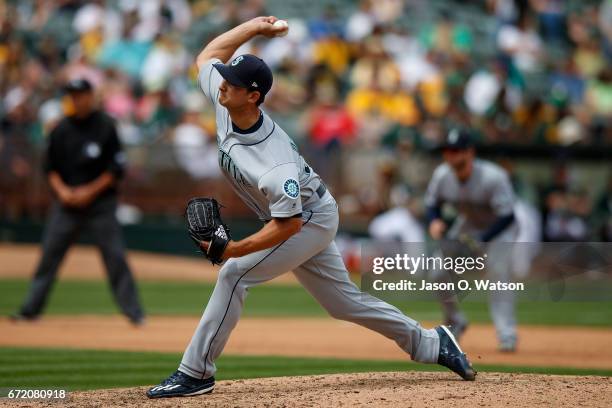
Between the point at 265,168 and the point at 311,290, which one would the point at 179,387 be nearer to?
the point at 311,290

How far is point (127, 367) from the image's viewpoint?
8.45 m

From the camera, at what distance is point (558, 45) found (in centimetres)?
2258

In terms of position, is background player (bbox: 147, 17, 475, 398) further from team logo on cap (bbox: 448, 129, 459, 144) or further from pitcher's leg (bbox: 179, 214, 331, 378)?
team logo on cap (bbox: 448, 129, 459, 144)

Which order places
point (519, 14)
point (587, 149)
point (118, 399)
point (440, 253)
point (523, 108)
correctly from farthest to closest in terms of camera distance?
point (519, 14), point (523, 108), point (587, 149), point (440, 253), point (118, 399)

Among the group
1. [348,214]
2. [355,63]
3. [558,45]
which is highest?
[558,45]

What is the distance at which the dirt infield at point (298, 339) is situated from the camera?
956 centimetres

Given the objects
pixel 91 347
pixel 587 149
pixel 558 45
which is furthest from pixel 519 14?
pixel 91 347

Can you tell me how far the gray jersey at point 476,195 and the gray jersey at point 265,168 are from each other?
382 cm

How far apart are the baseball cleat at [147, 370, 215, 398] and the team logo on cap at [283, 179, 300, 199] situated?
1.27 m

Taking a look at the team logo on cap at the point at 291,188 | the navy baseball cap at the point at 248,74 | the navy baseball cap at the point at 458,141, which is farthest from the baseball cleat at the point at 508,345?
the navy baseball cap at the point at 248,74

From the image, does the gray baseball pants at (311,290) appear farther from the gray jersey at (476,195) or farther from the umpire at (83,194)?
the umpire at (83,194)

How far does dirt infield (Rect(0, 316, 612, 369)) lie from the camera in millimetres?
9562

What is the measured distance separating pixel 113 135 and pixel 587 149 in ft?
28.8

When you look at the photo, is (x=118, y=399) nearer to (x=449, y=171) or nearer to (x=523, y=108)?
(x=449, y=171)
